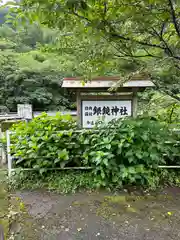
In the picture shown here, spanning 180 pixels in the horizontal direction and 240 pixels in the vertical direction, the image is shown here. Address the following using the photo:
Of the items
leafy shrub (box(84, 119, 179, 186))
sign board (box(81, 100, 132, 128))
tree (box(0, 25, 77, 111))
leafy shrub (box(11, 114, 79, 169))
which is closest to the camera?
leafy shrub (box(84, 119, 179, 186))

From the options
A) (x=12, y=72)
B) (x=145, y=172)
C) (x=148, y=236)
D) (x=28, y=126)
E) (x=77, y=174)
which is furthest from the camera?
(x=12, y=72)

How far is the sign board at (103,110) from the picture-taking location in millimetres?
2889

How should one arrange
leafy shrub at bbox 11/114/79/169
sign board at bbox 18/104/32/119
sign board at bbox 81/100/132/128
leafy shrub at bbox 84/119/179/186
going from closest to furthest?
1. leafy shrub at bbox 84/119/179/186
2. leafy shrub at bbox 11/114/79/169
3. sign board at bbox 81/100/132/128
4. sign board at bbox 18/104/32/119

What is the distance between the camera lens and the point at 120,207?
6.66 feet

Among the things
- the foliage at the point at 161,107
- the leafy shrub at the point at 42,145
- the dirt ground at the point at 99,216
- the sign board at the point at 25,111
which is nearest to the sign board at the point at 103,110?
the foliage at the point at 161,107

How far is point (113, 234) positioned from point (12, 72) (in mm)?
13451

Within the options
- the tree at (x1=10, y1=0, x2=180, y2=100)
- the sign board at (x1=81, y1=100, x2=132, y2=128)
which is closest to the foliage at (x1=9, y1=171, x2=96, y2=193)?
the sign board at (x1=81, y1=100, x2=132, y2=128)

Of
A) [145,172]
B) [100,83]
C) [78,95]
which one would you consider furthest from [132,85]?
[145,172]

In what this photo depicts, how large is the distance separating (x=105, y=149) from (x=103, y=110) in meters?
0.72

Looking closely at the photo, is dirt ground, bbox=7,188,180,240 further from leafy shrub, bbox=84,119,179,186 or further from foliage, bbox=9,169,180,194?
leafy shrub, bbox=84,119,179,186

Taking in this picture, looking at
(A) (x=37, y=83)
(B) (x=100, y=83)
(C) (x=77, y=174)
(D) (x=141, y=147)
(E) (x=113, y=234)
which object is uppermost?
(A) (x=37, y=83)

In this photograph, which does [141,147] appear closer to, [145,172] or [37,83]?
[145,172]

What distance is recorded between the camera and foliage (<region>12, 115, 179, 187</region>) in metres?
2.39

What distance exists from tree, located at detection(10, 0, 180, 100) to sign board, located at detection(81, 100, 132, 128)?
2.51ft
